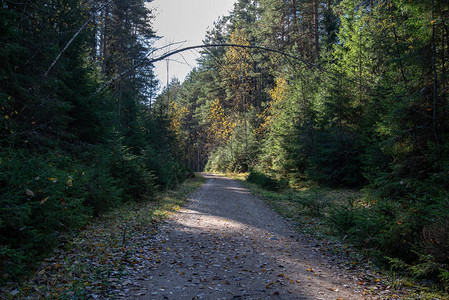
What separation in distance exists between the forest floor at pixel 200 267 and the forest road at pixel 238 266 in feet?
0.05

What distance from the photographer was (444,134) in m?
8.64

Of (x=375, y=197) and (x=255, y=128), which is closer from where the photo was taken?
(x=375, y=197)

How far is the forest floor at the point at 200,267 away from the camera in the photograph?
4.00m

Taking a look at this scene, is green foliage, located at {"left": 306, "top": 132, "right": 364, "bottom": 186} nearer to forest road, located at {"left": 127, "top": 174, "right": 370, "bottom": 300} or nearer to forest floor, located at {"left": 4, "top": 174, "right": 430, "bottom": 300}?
forest road, located at {"left": 127, "top": 174, "right": 370, "bottom": 300}

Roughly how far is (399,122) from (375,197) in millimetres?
2830

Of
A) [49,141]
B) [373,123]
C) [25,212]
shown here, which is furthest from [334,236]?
[373,123]

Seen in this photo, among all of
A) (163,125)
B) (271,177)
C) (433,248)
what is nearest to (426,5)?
(433,248)

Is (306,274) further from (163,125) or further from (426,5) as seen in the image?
(163,125)

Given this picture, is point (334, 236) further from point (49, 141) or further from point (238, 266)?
point (49, 141)

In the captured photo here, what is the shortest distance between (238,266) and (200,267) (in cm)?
74

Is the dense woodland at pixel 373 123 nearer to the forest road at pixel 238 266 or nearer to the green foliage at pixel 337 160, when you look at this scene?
the green foliage at pixel 337 160

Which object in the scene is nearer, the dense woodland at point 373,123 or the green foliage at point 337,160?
the dense woodland at point 373,123

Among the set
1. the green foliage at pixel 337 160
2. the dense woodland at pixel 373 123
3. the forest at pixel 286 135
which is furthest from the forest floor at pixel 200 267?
the green foliage at pixel 337 160

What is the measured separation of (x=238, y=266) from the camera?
16.9ft
